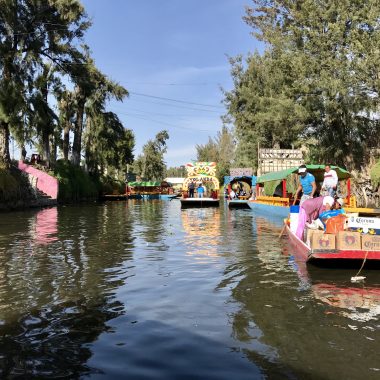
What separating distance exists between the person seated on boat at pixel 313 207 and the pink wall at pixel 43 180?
87.5 ft

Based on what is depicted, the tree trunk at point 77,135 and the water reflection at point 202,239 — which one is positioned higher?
the tree trunk at point 77,135

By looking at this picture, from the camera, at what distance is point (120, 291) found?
23.5 ft

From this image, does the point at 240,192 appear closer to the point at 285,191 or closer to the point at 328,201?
the point at 285,191

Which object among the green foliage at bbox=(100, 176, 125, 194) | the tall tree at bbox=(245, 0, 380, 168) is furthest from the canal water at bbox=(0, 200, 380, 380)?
the green foliage at bbox=(100, 176, 125, 194)

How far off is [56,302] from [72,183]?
3464 centimetres

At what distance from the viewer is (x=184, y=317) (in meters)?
5.83

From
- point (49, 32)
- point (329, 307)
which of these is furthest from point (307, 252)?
point (49, 32)

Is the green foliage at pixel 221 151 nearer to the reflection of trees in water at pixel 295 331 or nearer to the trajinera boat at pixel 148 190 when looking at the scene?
the trajinera boat at pixel 148 190

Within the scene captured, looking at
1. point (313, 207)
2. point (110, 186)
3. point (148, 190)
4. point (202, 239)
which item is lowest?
point (202, 239)

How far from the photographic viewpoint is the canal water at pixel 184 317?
4328 millimetres

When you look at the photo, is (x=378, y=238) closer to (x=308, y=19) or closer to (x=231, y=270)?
(x=231, y=270)

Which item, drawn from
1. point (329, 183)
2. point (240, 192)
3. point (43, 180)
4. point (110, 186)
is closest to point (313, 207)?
point (329, 183)

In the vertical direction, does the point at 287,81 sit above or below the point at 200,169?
above

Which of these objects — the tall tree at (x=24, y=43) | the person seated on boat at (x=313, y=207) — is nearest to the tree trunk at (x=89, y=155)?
the tall tree at (x=24, y=43)
